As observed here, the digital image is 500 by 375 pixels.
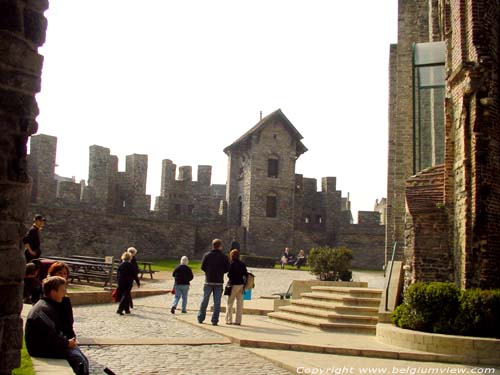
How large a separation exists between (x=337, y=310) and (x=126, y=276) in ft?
16.1

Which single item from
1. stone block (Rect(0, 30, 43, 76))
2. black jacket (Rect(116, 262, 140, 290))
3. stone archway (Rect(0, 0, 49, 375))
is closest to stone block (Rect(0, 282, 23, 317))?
stone archway (Rect(0, 0, 49, 375))

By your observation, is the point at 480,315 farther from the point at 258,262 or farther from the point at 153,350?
the point at 258,262

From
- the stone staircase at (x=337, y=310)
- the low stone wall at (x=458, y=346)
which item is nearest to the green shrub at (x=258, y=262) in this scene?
the stone staircase at (x=337, y=310)

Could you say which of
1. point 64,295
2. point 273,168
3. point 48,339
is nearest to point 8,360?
point 48,339

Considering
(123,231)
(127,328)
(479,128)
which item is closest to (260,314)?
(127,328)

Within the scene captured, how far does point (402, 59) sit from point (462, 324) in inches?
619

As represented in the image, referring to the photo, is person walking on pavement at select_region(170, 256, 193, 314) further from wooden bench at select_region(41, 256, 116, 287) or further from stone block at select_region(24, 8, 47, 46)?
stone block at select_region(24, 8, 47, 46)

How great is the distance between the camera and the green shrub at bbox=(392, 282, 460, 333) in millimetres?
10000

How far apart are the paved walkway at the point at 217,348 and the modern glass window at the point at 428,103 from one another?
8.48m

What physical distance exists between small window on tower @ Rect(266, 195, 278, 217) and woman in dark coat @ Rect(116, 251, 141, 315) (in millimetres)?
33301

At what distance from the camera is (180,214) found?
4928 centimetres

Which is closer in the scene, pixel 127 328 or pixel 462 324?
pixel 462 324

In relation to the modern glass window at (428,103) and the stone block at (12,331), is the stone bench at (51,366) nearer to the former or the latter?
the stone block at (12,331)

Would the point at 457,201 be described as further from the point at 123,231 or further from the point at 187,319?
the point at 123,231
